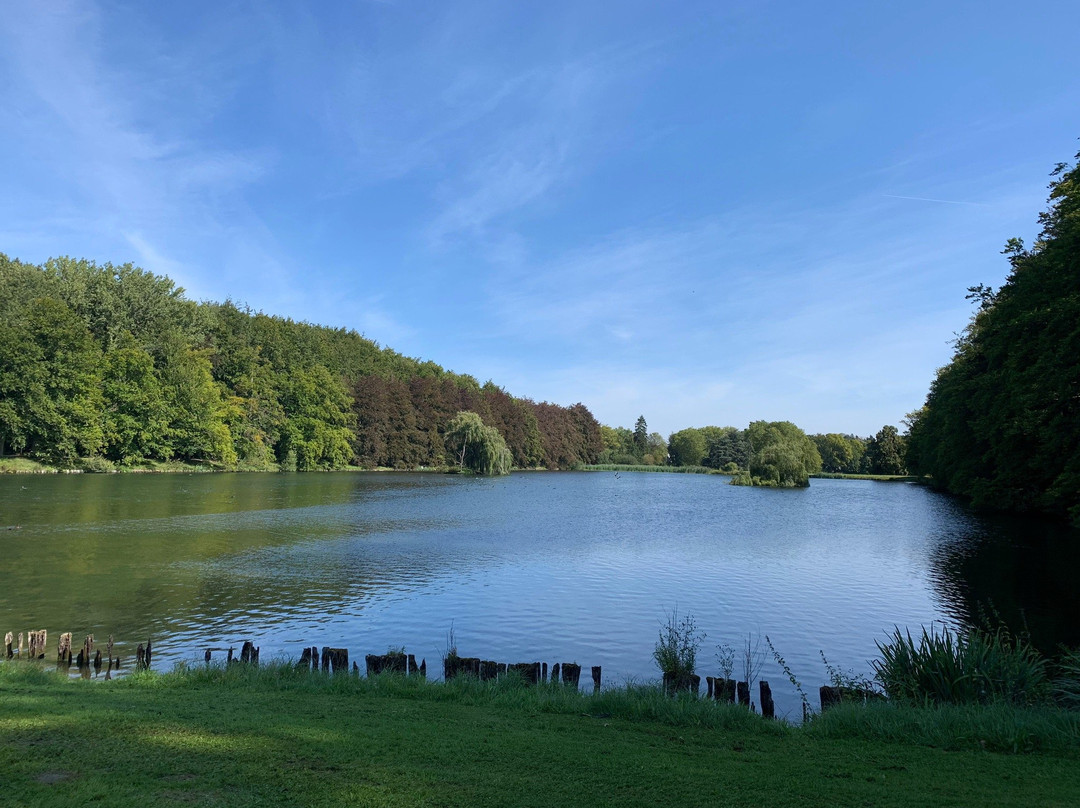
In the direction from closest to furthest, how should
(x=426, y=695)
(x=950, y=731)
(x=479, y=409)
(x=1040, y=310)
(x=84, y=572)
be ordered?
(x=950, y=731) < (x=426, y=695) < (x=84, y=572) < (x=1040, y=310) < (x=479, y=409)

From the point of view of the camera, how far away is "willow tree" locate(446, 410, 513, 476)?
88500 mm

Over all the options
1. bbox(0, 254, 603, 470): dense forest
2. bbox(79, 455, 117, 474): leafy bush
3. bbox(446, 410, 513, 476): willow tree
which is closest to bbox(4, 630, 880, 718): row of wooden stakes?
bbox(0, 254, 603, 470): dense forest

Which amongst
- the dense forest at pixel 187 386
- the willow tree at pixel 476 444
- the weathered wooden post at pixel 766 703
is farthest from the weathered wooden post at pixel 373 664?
the willow tree at pixel 476 444

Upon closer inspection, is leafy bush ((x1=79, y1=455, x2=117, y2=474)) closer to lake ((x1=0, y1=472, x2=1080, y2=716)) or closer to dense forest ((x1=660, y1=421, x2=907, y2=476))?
lake ((x1=0, y1=472, x2=1080, y2=716))

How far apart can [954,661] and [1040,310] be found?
94.0 feet

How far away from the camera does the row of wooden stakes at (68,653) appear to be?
1098cm

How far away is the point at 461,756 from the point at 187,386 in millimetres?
74738

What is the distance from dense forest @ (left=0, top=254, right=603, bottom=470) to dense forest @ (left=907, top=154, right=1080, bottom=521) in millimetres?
56883

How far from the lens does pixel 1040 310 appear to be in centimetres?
3102

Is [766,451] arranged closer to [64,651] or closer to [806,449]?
[806,449]

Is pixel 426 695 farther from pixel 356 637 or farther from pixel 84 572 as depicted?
pixel 84 572

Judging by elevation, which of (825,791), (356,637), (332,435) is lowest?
(356,637)

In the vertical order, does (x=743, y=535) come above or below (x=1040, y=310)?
below

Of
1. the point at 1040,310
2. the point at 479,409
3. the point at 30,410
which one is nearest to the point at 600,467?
the point at 479,409
